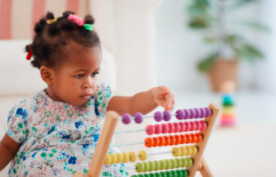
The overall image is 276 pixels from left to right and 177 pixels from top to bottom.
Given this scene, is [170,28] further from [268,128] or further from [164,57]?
[268,128]

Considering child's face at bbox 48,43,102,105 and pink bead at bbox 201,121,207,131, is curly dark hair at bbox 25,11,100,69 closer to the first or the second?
child's face at bbox 48,43,102,105

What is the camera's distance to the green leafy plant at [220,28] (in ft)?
13.8

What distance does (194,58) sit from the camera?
15.0 ft

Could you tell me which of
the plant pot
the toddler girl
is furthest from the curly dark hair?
the plant pot

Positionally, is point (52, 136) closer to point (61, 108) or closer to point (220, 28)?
point (61, 108)

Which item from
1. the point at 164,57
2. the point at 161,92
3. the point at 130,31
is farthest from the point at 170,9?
the point at 161,92

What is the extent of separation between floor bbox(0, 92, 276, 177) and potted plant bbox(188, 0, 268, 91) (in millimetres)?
822

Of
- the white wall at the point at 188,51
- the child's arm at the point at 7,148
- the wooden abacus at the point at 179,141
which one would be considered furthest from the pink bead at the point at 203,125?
the white wall at the point at 188,51

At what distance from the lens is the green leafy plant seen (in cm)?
421

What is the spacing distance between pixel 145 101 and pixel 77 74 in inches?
7.7

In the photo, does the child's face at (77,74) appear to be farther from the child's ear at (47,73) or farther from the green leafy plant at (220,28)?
the green leafy plant at (220,28)

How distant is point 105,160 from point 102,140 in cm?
7

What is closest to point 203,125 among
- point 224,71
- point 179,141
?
point 179,141

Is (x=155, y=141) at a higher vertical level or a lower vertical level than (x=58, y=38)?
lower
